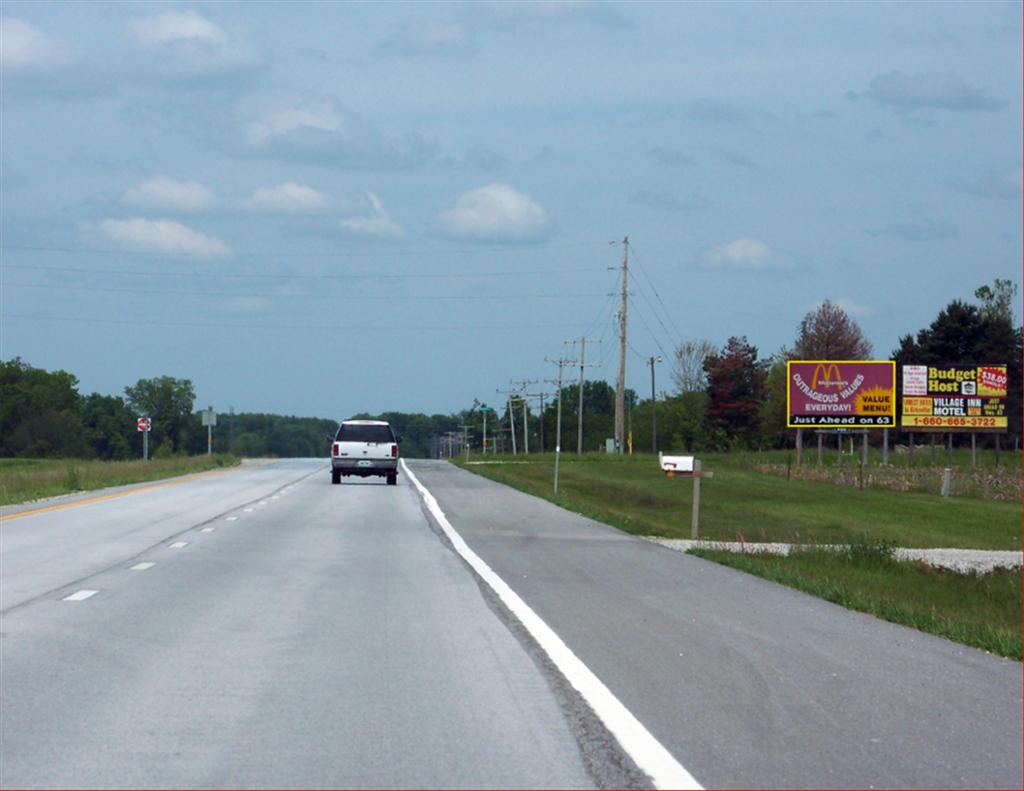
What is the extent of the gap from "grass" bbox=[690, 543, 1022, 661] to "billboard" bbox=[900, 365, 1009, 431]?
44065 mm

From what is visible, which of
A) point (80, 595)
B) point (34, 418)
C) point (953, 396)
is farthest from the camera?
point (34, 418)

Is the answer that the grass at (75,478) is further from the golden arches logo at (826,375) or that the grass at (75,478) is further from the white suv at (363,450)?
the golden arches logo at (826,375)

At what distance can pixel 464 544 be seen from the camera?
23.2m

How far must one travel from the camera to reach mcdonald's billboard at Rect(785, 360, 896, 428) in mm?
67125

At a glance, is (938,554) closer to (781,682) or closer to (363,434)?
(781,682)

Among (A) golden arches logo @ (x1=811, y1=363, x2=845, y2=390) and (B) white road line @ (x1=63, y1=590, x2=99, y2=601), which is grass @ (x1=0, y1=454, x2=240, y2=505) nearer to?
(B) white road line @ (x1=63, y1=590, x2=99, y2=601)

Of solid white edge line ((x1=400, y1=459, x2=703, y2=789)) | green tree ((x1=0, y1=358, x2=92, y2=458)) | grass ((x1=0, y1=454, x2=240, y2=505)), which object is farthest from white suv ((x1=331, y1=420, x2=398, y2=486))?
green tree ((x1=0, y1=358, x2=92, y2=458))

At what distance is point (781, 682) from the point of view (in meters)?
9.97

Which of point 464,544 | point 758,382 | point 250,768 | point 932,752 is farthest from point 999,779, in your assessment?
point 758,382

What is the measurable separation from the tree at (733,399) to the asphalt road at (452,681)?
363 ft

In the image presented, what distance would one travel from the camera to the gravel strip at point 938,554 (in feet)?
83.1

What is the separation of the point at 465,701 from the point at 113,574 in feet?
30.6

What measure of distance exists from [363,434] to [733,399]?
276 feet

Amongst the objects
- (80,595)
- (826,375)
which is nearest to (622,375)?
(826,375)
